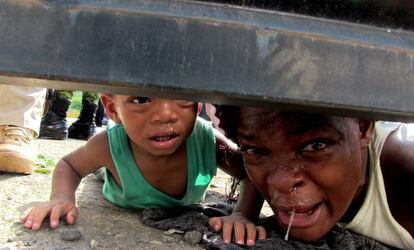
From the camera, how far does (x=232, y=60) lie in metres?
0.68

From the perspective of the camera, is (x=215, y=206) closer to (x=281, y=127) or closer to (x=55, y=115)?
(x=281, y=127)

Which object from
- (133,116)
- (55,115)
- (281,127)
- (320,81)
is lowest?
(55,115)

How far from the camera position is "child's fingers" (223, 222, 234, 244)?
197cm

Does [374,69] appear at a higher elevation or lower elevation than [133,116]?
higher

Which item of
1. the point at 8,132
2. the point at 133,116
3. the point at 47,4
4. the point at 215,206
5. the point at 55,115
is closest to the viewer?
the point at 47,4

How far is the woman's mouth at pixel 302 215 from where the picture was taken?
1.69 m

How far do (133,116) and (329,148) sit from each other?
3.27 ft

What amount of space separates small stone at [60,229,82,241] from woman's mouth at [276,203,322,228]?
2.36 feet

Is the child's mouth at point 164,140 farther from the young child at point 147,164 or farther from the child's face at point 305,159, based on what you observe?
the child's face at point 305,159

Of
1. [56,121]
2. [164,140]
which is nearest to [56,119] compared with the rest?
[56,121]

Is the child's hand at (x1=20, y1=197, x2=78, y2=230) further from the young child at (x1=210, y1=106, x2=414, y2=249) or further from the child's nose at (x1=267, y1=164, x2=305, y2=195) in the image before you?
the child's nose at (x1=267, y1=164, x2=305, y2=195)

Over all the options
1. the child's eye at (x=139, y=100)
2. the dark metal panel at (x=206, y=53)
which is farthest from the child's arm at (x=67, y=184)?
the dark metal panel at (x=206, y=53)

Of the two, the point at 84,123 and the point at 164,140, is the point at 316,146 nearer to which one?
the point at 164,140

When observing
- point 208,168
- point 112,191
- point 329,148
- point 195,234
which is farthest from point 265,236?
point 112,191
